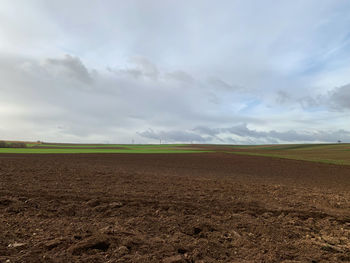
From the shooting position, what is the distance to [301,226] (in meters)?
7.16

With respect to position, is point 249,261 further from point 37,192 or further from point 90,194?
point 37,192

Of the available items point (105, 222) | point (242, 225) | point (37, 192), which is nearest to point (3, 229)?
point (105, 222)

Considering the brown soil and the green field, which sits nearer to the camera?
the brown soil

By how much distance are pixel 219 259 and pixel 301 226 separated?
4.08 m

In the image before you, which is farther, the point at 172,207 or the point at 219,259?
the point at 172,207

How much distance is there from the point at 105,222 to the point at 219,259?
12.8ft

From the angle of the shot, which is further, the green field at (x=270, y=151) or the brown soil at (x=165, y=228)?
the green field at (x=270, y=151)

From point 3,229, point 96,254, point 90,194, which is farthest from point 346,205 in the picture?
point 3,229

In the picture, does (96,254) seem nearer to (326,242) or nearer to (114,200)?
(114,200)

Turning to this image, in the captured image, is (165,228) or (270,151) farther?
(270,151)

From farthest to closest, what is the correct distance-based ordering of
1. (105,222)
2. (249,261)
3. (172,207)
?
(172,207), (105,222), (249,261)

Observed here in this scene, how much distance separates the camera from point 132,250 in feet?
16.3

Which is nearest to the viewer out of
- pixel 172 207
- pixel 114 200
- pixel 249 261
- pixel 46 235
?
pixel 249 261

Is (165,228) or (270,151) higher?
(165,228)
